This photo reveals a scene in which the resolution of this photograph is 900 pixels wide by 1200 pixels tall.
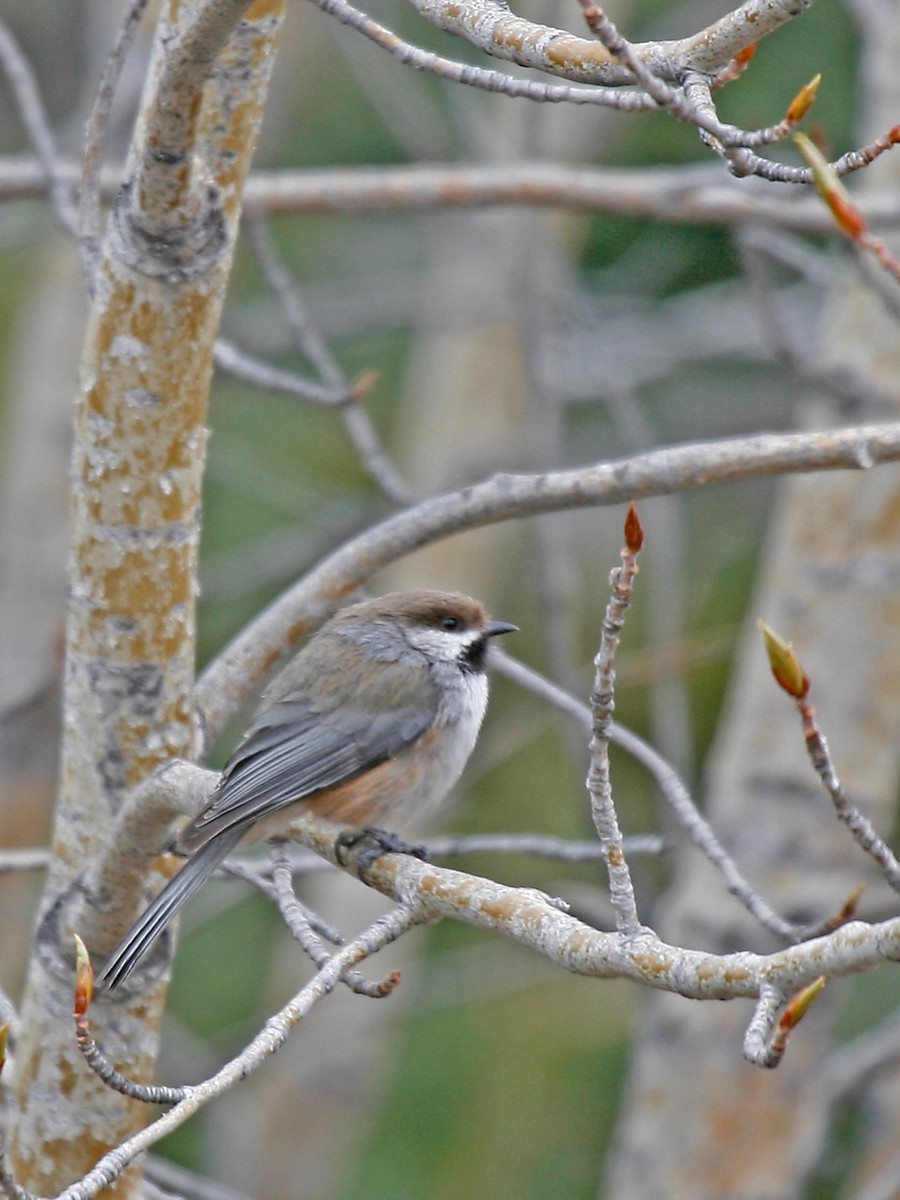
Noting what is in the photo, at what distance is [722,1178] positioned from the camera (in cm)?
415

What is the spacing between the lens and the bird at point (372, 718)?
312 centimetres

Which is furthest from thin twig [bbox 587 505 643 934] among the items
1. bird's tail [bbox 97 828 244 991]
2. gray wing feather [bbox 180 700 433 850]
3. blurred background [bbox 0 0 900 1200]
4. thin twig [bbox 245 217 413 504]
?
blurred background [bbox 0 0 900 1200]

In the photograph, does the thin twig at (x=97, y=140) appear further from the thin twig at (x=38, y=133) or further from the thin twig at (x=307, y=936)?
the thin twig at (x=307, y=936)

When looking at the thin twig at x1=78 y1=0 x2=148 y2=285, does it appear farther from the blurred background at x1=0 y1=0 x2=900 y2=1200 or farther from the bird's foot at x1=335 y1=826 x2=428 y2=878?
the blurred background at x1=0 y1=0 x2=900 y2=1200

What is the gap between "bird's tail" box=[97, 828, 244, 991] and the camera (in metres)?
2.39

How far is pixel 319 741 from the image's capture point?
10.8 feet

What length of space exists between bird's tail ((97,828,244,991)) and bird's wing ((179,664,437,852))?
14cm

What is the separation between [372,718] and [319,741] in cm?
16

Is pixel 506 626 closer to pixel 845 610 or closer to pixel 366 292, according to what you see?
pixel 845 610

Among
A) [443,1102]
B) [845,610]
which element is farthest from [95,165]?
[443,1102]

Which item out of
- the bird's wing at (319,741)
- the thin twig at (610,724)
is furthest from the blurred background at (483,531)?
the thin twig at (610,724)

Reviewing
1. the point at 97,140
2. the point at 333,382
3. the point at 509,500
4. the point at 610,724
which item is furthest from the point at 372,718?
the point at 610,724

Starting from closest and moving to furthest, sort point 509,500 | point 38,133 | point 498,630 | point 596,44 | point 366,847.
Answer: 1. point 596,44
2. point 509,500
3. point 366,847
4. point 38,133
5. point 498,630

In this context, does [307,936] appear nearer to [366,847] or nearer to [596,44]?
[366,847]
